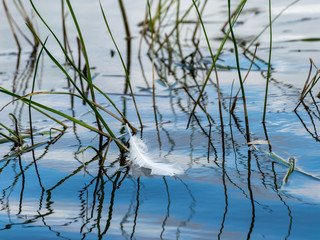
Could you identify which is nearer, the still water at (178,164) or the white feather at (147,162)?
the still water at (178,164)

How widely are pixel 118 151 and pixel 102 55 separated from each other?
2070mm

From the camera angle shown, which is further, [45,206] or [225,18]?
[225,18]

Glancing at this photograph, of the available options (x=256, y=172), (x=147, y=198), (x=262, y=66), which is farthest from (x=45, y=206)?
(x=262, y=66)

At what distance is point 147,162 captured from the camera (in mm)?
1468

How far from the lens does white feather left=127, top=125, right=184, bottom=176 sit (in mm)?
1424

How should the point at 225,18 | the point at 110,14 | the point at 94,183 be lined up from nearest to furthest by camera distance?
the point at 94,183 < the point at 225,18 < the point at 110,14

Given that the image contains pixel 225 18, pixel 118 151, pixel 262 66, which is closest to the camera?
pixel 118 151

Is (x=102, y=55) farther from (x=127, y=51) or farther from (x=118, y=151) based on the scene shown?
(x=118, y=151)

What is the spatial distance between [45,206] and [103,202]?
16 cm

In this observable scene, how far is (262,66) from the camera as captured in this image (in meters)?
2.94

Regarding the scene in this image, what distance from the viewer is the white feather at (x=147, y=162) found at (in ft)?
4.67

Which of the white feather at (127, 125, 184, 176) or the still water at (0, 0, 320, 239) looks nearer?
the still water at (0, 0, 320, 239)

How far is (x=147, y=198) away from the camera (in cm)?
128

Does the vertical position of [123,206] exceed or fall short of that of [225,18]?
it falls short
